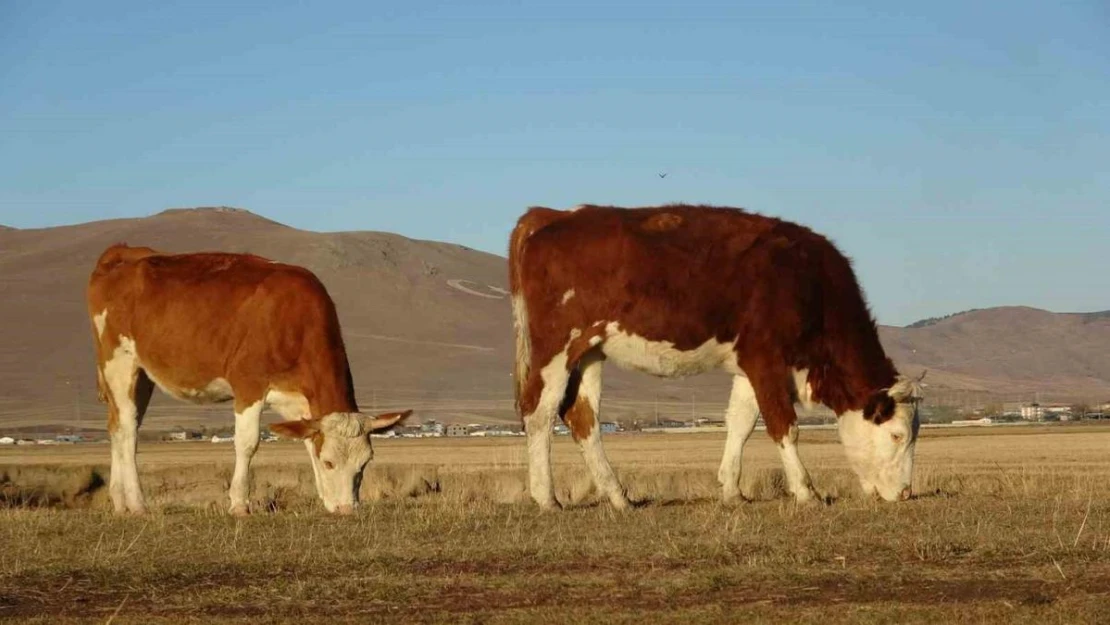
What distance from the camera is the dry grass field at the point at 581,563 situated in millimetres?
9258

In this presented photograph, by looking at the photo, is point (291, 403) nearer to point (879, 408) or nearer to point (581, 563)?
point (879, 408)

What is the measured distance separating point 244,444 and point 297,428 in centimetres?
74

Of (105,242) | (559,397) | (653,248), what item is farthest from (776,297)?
(105,242)

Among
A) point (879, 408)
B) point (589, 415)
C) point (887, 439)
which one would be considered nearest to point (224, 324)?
point (589, 415)

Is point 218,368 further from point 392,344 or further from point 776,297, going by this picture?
point 392,344

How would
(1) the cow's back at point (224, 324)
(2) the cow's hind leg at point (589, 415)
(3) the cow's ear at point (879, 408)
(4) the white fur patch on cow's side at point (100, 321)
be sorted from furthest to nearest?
(4) the white fur patch on cow's side at point (100, 321) → (1) the cow's back at point (224, 324) → (2) the cow's hind leg at point (589, 415) → (3) the cow's ear at point (879, 408)

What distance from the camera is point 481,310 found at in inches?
7023

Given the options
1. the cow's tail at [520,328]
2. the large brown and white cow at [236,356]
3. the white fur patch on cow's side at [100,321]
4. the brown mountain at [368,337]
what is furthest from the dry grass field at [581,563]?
the brown mountain at [368,337]

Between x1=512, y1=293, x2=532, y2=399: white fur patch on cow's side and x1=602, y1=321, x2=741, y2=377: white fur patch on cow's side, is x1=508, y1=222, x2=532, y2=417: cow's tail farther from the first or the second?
x1=602, y1=321, x2=741, y2=377: white fur patch on cow's side

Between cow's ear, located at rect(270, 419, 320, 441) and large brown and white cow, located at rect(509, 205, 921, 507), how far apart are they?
2142 mm

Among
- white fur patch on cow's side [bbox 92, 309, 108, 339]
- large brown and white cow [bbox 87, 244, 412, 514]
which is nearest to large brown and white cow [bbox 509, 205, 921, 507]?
large brown and white cow [bbox 87, 244, 412, 514]

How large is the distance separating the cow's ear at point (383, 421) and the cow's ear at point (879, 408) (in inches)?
183

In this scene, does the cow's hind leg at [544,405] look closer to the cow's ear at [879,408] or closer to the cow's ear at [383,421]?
the cow's ear at [383,421]

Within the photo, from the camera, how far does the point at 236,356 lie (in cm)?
1667
